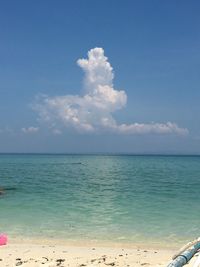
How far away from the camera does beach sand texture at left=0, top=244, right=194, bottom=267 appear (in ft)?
43.7

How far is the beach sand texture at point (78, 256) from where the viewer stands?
43.7 ft

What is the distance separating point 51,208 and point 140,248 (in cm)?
1281

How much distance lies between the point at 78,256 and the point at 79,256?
0.04 meters

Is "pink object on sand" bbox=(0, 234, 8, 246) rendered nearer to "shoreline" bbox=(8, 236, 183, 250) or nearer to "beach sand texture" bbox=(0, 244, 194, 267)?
"shoreline" bbox=(8, 236, 183, 250)

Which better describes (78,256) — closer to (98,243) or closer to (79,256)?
(79,256)

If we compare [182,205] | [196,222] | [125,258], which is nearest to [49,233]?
[125,258]

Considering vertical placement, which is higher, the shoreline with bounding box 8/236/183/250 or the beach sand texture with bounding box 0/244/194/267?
the beach sand texture with bounding box 0/244/194/267

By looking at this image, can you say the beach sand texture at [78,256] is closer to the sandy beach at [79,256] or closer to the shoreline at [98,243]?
the sandy beach at [79,256]

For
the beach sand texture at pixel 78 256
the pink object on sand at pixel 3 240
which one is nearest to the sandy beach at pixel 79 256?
the beach sand texture at pixel 78 256

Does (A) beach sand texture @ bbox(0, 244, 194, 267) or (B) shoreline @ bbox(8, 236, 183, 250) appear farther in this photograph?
(B) shoreline @ bbox(8, 236, 183, 250)

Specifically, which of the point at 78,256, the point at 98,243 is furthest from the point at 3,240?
the point at 78,256

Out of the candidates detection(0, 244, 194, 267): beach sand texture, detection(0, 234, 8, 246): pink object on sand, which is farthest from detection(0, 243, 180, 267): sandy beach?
detection(0, 234, 8, 246): pink object on sand

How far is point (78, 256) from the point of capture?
568 inches

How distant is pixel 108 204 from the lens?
31281 millimetres
